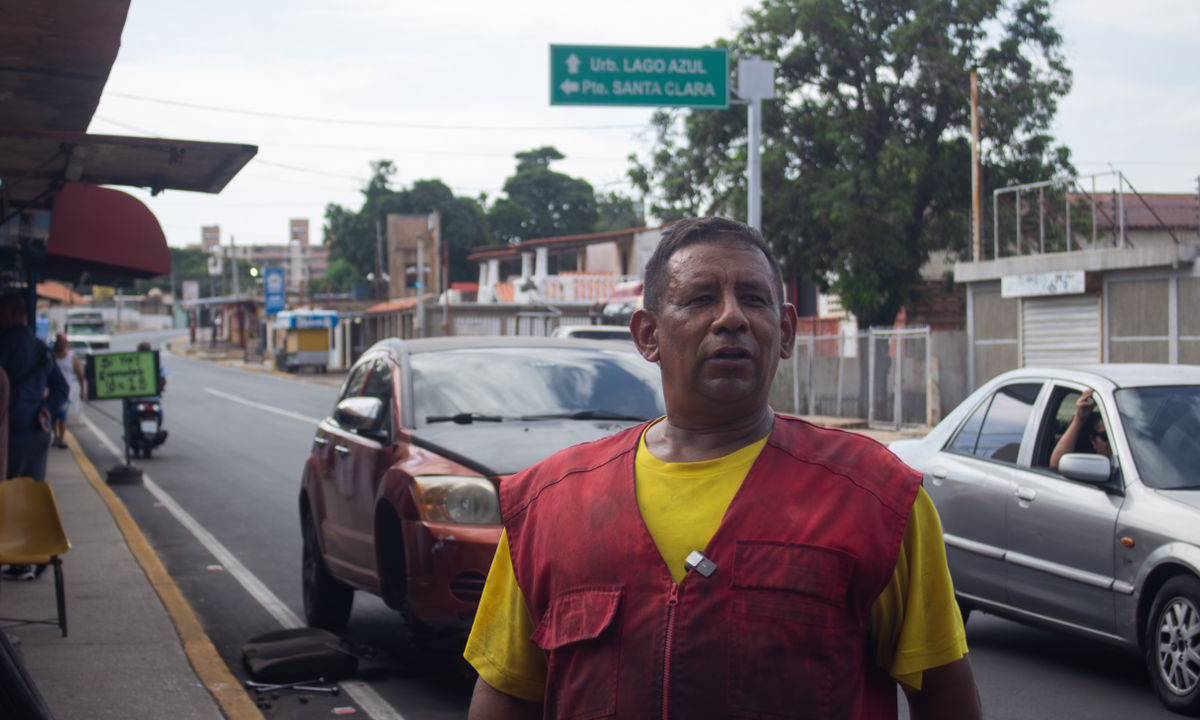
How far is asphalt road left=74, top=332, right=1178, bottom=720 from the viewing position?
7297mm

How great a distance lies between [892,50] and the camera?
35.2m

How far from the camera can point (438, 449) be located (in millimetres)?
7543

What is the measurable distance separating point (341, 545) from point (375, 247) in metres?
91.9

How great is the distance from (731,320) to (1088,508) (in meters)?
5.63

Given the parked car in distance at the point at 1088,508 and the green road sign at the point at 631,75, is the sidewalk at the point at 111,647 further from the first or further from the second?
the green road sign at the point at 631,75

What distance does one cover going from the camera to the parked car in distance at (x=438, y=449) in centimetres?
709

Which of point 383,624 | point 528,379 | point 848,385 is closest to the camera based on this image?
point 528,379

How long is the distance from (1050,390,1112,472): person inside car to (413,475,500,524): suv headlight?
10.1ft

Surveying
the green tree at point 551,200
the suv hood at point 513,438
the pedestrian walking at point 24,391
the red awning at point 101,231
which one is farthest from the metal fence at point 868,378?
the green tree at point 551,200

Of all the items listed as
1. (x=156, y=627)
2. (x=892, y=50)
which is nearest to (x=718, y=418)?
(x=156, y=627)

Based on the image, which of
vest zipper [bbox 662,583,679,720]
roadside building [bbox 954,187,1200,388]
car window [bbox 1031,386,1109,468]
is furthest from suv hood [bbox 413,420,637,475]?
roadside building [bbox 954,187,1200,388]

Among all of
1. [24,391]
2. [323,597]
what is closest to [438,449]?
[323,597]

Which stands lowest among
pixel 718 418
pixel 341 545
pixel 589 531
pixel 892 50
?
pixel 341 545

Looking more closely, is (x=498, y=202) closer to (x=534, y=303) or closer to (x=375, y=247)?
(x=375, y=247)
